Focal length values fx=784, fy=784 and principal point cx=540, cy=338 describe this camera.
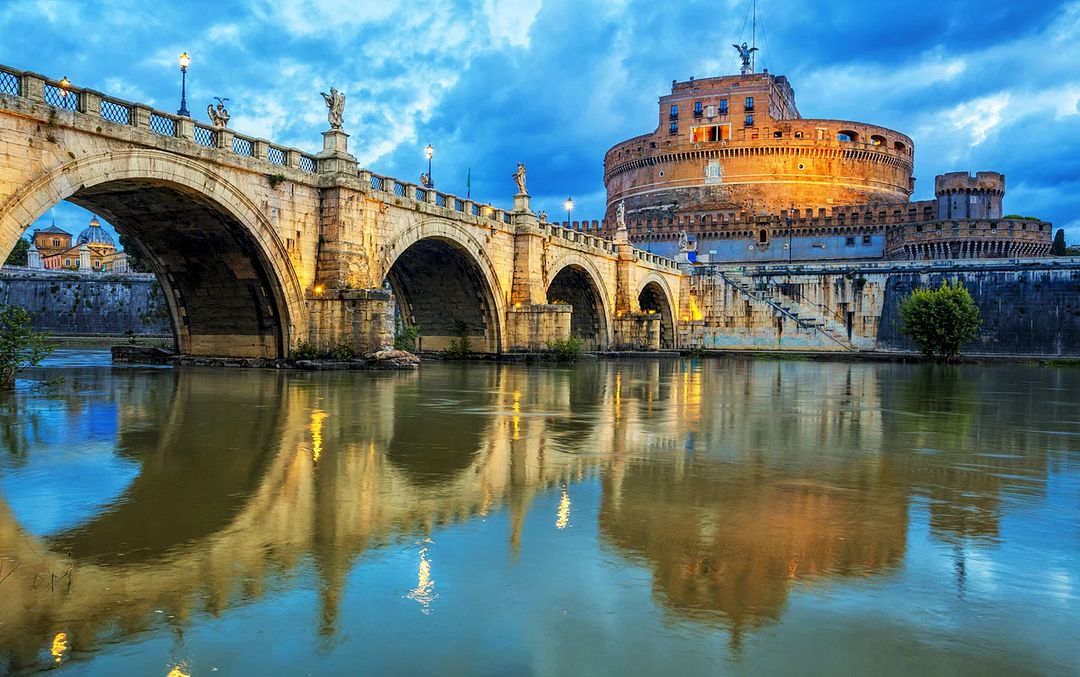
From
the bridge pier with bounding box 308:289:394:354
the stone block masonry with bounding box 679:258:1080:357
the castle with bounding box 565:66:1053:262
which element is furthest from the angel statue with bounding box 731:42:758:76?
the bridge pier with bounding box 308:289:394:354

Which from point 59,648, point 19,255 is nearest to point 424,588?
point 59,648

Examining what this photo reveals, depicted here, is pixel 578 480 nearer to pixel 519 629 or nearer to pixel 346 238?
pixel 519 629

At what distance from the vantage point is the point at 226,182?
21.8m

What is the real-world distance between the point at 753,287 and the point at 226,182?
43327 millimetres

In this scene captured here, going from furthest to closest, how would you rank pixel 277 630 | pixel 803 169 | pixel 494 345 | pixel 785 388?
pixel 803 169, pixel 494 345, pixel 785 388, pixel 277 630

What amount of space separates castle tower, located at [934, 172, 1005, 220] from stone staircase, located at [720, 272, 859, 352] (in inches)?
857

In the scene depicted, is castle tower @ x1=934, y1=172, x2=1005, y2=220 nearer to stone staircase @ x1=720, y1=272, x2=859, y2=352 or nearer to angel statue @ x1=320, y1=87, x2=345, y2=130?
stone staircase @ x1=720, y1=272, x2=859, y2=352

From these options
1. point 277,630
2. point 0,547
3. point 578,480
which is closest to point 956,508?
point 578,480

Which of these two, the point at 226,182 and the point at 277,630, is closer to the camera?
the point at 277,630

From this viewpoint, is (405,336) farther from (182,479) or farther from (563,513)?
(563,513)

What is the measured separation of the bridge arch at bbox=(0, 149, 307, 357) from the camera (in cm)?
1867

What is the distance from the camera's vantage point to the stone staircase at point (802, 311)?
54.1 metres

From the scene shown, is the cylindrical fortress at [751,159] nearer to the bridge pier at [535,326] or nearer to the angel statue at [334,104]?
the bridge pier at [535,326]

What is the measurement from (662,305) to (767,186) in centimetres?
2887
